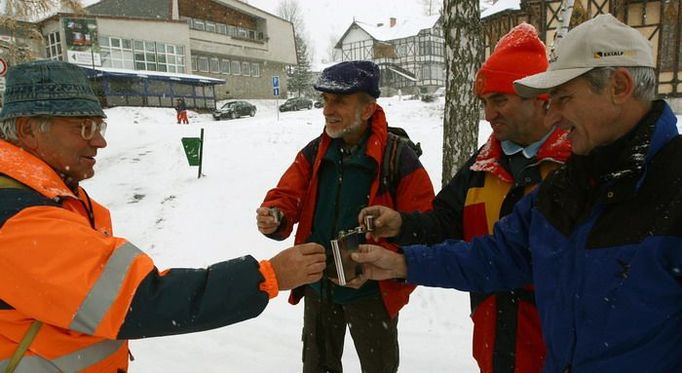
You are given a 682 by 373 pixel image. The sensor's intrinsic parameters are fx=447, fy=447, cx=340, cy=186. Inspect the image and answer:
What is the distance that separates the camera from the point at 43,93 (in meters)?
1.70

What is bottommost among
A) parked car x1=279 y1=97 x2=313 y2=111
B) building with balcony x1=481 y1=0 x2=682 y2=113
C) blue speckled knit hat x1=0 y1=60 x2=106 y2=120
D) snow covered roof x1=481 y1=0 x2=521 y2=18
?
blue speckled knit hat x1=0 y1=60 x2=106 y2=120

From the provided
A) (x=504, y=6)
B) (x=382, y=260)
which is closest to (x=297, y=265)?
(x=382, y=260)

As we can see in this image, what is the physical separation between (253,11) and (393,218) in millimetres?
46022

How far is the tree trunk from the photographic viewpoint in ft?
15.9

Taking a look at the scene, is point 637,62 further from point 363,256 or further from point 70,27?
point 70,27

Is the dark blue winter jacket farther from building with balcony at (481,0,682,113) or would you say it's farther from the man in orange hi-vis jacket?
building with balcony at (481,0,682,113)

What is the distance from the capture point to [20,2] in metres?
11.8

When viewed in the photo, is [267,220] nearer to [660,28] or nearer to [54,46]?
[660,28]

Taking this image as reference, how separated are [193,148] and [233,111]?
67.6 feet

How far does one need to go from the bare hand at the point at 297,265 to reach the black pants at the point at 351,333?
41.2 inches

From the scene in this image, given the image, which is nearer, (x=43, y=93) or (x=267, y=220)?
(x=43, y=93)

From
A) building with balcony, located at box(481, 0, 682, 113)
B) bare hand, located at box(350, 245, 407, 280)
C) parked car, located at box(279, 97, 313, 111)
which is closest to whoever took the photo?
bare hand, located at box(350, 245, 407, 280)

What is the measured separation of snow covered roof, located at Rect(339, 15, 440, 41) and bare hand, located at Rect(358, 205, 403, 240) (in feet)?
166

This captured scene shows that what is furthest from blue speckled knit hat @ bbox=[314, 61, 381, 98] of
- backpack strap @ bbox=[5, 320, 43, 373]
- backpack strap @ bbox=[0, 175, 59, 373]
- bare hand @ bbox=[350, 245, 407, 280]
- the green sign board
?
the green sign board
